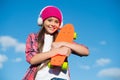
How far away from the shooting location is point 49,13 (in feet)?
7.29

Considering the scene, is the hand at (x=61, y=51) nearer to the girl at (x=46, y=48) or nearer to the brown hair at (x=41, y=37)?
the girl at (x=46, y=48)

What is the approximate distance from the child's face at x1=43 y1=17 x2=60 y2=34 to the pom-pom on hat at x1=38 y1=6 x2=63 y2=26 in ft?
0.09

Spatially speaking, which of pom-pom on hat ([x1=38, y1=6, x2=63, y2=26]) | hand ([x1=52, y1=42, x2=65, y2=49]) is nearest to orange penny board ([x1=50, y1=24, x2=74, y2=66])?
hand ([x1=52, y1=42, x2=65, y2=49])

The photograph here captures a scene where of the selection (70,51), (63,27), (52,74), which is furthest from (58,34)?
(52,74)

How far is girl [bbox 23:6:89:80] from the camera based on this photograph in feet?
6.50

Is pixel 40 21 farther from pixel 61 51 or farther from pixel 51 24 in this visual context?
pixel 61 51

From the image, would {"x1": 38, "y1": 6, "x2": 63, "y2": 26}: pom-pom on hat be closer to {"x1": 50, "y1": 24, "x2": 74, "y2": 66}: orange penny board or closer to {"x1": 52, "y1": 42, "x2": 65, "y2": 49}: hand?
{"x1": 50, "y1": 24, "x2": 74, "y2": 66}: orange penny board

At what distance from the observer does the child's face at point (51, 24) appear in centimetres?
218

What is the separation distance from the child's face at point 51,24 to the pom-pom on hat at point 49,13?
0.03m

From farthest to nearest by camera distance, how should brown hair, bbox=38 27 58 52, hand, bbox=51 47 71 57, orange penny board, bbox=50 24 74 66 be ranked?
brown hair, bbox=38 27 58 52 < orange penny board, bbox=50 24 74 66 < hand, bbox=51 47 71 57

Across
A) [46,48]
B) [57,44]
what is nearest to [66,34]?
[57,44]

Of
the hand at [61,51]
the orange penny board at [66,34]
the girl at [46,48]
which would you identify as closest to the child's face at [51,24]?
the girl at [46,48]

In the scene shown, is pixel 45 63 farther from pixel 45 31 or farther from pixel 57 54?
pixel 45 31

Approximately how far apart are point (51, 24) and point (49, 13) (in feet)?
0.35
